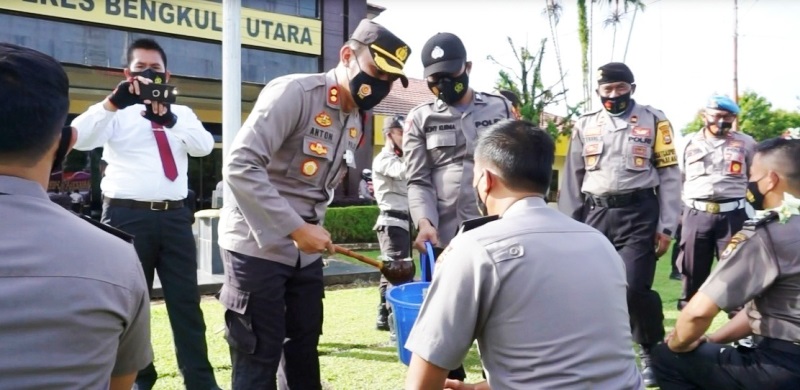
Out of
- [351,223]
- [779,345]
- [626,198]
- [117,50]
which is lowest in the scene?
[351,223]

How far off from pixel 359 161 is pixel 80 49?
6.32 metres

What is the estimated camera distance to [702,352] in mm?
2611

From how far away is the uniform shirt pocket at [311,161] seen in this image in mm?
2578

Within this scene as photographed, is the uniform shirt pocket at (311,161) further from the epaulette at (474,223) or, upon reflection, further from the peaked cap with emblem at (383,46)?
the epaulette at (474,223)

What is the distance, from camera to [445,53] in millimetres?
3197

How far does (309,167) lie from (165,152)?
1287 mm

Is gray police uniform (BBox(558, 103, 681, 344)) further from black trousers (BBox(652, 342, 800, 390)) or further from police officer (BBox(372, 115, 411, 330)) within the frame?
police officer (BBox(372, 115, 411, 330))

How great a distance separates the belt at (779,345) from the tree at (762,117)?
33.4 m

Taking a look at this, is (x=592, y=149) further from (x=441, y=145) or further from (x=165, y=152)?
(x=165, y=152)

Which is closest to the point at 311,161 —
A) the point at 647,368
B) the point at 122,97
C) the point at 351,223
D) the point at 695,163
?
the point at 122,97

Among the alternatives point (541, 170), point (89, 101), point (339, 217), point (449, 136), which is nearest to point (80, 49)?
point (89, 101)

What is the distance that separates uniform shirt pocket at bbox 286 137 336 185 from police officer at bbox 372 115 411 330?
7.83ft

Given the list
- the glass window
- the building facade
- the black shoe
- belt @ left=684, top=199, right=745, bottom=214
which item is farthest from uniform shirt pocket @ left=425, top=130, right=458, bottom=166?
the building facade

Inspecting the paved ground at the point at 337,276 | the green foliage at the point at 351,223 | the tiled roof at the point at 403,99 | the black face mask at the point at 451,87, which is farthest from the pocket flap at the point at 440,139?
the tiled roof at the point at 403,99
